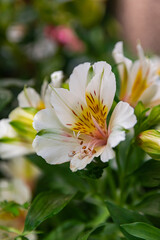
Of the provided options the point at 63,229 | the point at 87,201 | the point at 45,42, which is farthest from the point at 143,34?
the point at 63,229

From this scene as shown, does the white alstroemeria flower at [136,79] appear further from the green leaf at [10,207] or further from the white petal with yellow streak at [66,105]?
the green leaf at [10,207]

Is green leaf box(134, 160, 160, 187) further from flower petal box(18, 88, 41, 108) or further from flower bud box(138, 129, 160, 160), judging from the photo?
flower petal box(18, 88, 41, 108)

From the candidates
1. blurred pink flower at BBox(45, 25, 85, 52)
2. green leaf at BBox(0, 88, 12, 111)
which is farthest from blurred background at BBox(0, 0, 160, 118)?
green leaf at BBox(0, 88, 12, 111)

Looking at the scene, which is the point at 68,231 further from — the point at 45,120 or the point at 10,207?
the point at 45,120

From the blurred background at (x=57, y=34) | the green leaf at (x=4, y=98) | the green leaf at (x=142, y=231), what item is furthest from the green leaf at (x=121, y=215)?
the blurred background at (x=57, y=34)

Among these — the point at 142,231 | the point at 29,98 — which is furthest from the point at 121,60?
the point at 142,231
